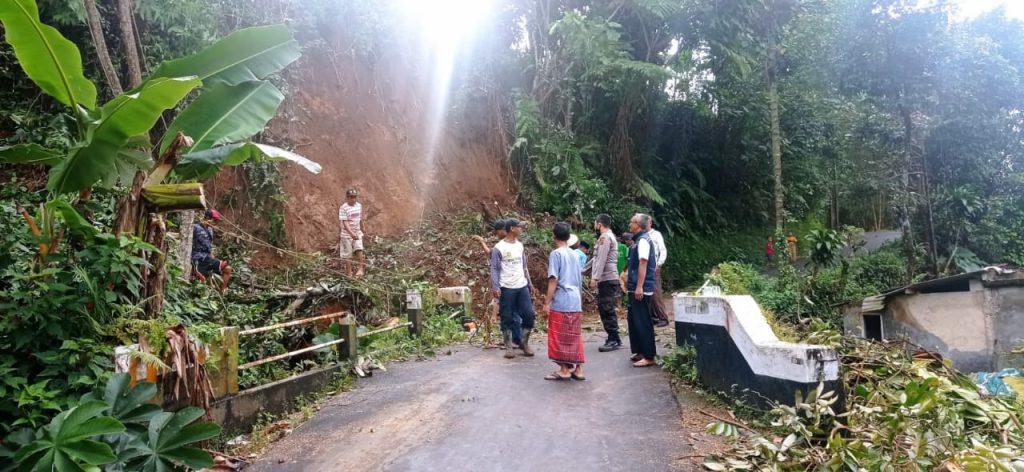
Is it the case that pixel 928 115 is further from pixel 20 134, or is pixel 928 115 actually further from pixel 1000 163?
pixel 20 134

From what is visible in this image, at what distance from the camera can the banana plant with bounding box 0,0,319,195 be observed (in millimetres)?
3854

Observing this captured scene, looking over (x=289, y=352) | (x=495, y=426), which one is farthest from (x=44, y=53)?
(x=495, y=426)

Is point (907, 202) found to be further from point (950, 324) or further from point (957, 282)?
point (950, 324)

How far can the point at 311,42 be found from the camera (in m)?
13.8

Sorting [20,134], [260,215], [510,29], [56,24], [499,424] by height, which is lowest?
[499,424]

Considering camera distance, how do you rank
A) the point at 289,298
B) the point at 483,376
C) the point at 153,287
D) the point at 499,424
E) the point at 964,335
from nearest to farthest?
the point at 153,287 < the point at 499,424 < the point at 483,376 < the point at 289,298 < the point at 964,335

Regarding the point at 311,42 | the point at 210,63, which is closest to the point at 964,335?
the point at 210,63

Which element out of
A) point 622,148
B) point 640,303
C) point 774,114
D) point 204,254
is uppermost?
point 774,114

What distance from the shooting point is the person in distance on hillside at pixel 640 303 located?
23.1 ft

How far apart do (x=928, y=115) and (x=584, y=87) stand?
9.30 meters

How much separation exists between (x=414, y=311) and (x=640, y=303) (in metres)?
3.55

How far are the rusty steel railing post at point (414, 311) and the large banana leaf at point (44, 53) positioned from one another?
5391 mm

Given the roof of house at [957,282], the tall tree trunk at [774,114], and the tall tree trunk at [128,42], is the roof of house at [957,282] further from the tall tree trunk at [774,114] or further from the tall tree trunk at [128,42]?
the tall tree trunk at [128,42]

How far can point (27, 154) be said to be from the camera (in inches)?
164
